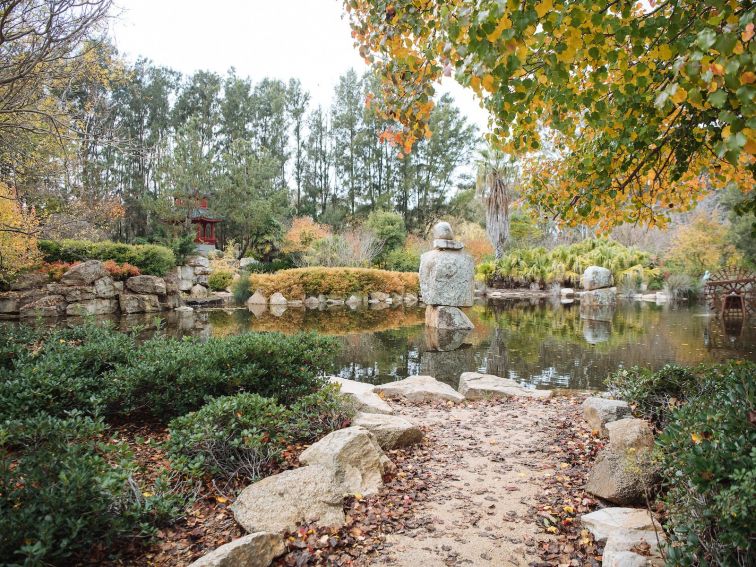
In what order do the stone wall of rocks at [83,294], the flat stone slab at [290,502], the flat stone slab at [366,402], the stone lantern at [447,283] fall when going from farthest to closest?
the stone wall of rocks at [83,294]
the stone lantern at [447,283]
the flat stone slab at [366,402]
the flat stone slab at [290,502]

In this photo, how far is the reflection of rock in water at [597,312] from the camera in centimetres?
1394

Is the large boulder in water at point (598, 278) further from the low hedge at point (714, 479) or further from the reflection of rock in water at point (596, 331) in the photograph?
the low hedge at point (714, 479)

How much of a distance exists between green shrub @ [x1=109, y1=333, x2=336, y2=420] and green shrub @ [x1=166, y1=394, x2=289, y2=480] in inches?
10.8

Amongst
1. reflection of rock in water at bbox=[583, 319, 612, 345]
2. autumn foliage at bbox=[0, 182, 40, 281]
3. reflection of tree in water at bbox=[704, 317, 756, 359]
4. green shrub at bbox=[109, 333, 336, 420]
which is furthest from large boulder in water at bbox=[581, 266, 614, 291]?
autumn foliage at bbox=[0, 182, 40, 281]

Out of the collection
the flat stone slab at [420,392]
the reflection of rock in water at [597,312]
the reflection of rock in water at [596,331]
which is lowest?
the reflection of rock in water at [596,331]

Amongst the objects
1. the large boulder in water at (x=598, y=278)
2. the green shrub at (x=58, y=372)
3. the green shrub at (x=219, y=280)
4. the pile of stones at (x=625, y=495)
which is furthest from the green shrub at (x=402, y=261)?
the pile of stones at (x=625, y=495)

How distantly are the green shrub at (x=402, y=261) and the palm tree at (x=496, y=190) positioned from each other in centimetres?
389

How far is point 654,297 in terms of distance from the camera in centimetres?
2062

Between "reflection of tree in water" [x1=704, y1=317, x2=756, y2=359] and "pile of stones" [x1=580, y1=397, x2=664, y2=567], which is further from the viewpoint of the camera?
"reflection of tree in water" [x1=704, y1=317, x2=756, y2=359]

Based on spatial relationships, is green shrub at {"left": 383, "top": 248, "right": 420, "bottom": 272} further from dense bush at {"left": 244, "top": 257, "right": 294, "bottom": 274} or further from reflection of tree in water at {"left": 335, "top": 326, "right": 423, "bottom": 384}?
reflection of tree in water at {"left": 335, "top": 326, "right": 423, "bottom": 384}

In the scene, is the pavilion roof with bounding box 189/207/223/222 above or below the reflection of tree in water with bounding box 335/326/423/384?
above

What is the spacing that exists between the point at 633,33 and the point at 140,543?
9.99 feet

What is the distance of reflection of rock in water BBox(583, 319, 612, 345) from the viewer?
995cm

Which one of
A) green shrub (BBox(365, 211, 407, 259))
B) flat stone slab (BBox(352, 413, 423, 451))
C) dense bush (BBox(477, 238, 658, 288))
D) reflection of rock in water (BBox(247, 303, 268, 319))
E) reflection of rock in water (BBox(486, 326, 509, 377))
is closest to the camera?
flat stone slab (BBox(352, 413, 423, 451))
